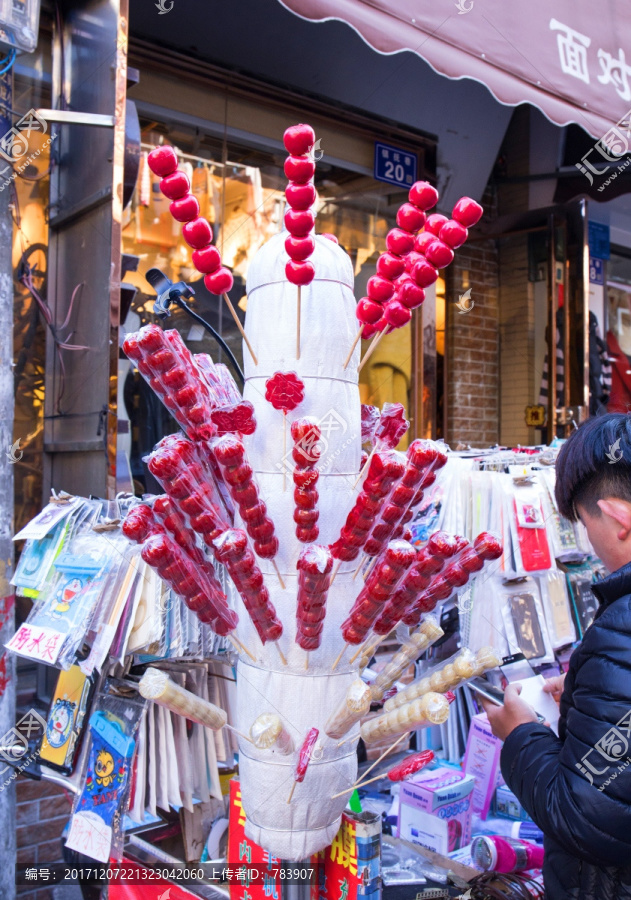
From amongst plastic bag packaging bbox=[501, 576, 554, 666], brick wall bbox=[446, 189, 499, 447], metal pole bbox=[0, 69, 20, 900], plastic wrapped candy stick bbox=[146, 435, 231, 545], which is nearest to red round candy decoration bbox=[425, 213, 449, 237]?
plastic wrapped candy stick bbox=[146, 435, 231, 545]

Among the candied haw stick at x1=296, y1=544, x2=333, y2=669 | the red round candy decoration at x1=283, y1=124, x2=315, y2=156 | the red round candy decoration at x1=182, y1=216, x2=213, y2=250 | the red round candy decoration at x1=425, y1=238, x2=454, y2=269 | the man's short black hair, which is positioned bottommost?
the candied haw stick at x1=296, y1=544, x2=333, y2=669

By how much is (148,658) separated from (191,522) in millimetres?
644

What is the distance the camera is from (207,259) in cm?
127

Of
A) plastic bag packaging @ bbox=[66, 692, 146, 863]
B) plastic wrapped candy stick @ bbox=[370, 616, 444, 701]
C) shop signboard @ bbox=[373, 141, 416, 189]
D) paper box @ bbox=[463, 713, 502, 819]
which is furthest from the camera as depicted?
shop signboard @ bbox=[373, 141, 416, 189]

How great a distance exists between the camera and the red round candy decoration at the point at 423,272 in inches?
50.9

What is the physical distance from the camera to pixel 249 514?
1250mm

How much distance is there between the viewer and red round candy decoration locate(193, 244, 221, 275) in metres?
1.27

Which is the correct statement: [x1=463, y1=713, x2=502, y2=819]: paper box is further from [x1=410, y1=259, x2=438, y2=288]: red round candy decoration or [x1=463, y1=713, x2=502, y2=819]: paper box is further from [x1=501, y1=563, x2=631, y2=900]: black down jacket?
[x1=410, y1=259, x2=438, y2=288]: red round candy decoration

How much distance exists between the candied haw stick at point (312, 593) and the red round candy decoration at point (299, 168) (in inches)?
24.5

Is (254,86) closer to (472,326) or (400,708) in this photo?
(472,326)

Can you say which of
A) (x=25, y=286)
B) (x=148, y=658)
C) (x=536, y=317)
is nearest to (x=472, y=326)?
(x=536, y=317)

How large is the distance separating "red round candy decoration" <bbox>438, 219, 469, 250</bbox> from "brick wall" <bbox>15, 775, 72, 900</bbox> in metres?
2.54

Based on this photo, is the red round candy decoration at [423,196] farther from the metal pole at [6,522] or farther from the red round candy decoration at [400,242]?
the metal pole at [6,522]

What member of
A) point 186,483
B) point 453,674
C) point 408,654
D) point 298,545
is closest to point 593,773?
point 453,674
